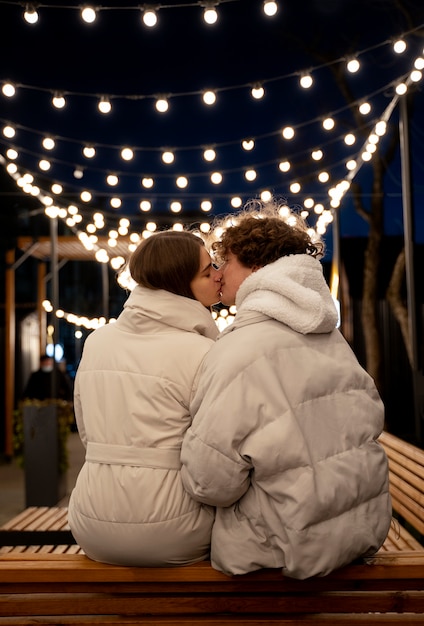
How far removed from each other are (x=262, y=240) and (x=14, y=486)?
9.14 meters

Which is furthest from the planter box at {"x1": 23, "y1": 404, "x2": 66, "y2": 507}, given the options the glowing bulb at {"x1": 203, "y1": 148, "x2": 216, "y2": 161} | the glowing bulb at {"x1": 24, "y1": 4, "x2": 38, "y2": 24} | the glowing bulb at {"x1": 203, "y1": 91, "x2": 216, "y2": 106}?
the glowing bulb at {"x1": 24, "y1": 4, "x2": 38, "y2": 24}

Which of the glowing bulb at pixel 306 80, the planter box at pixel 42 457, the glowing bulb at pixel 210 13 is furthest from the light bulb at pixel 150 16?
the planter box at pixel 42 457

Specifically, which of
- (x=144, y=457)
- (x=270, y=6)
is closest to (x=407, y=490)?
(x=144, y=457)

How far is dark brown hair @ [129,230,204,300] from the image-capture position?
2.65 meters

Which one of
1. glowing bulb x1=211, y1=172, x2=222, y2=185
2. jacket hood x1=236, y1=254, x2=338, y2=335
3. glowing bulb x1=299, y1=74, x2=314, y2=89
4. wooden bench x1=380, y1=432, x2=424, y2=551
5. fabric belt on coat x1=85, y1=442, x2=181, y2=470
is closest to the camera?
jacket hood x1=236, y1=254, x2=338, y2=335

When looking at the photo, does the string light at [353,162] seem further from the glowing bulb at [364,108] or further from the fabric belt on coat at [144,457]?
the fabric belt on coat at [144,457]

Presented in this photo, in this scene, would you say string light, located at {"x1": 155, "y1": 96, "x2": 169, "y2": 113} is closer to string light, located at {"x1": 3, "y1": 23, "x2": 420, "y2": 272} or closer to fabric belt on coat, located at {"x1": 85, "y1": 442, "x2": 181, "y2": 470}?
string light, located at {"x1": 3, "y1": 23, "x2": 420, "y2": 272}

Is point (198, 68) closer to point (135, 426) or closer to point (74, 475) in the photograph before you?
point (74, 475)

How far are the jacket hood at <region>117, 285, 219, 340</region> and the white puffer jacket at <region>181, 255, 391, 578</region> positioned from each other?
9.6 inches

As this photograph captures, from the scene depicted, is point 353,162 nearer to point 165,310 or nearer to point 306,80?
point 306,80

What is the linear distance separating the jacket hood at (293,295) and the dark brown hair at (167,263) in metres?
0.28

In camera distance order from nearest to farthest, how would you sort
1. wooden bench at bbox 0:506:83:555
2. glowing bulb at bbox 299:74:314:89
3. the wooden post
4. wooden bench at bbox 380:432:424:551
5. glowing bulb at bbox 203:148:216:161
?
wooden bench at bbox 380:432:424:551
wooden bench at bbox 0:506:83:555
glowing bulb at bbox 299:74:314:89
glowing bulb at bbox 203:148:216:161
the wooden post

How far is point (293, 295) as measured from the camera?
233 centimetres

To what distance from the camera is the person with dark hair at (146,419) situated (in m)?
2.41
